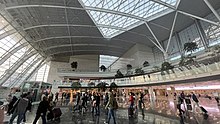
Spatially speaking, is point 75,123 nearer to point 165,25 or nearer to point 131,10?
point 131,10

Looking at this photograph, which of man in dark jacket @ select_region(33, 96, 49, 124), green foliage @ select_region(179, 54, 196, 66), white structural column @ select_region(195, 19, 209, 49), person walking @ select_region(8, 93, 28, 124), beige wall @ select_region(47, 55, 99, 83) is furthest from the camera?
beige wall @ select_region(47, 55, 99, 83)

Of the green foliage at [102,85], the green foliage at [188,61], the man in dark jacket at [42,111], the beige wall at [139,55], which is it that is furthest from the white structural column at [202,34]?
the man in dark jacket at [42,111]

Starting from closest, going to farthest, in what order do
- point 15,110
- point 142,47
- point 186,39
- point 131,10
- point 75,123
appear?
1. point 15,110
2. point 75,123
3. point 131,10
4. point 186,39
5. point 142,47

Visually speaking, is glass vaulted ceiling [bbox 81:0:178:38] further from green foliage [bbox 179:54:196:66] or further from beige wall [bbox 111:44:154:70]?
green foliage [bbox 179:54:196:66]

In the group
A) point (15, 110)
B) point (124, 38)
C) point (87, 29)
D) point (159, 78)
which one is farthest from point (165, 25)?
point (15, 110)

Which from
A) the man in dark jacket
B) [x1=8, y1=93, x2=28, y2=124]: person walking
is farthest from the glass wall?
the man in dark jacket

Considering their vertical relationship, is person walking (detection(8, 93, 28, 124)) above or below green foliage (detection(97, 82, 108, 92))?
below

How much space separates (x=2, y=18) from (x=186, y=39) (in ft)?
111

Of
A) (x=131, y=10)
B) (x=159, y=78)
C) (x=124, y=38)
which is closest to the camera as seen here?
(x=159, y=78)

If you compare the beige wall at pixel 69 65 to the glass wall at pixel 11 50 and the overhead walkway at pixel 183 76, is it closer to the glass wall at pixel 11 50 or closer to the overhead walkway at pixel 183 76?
the glass wall at pixel 11 50

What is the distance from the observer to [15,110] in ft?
20.0

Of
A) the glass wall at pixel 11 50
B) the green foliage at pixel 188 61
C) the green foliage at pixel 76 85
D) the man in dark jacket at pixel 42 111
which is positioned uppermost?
the glass wall at pixel 11 50

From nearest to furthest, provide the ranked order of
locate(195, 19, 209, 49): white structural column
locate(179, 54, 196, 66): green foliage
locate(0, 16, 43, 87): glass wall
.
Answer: locate(179, 54, 196, 66): green foliage
locate(0, 16, 43, 87): glass wall
locate(195, 19, 209, 49): white structural column

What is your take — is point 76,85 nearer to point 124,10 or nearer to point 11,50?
point 11,50
